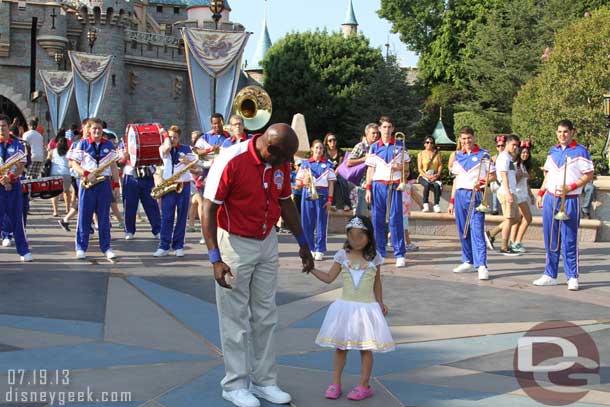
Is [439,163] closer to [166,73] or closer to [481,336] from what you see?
[481,336]

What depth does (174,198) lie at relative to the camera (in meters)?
11.8

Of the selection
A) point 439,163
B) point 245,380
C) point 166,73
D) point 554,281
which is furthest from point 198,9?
point 245,380

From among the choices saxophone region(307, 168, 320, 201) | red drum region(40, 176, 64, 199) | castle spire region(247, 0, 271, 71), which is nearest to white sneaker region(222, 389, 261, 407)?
saxophone region(307, 168, 320, 201)

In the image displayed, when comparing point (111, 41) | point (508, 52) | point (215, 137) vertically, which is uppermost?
point (111, 41)

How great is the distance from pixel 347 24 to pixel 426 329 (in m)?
71.9

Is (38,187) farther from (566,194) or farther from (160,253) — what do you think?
(566,194)

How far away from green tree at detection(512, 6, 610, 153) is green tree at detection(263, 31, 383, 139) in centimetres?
1996

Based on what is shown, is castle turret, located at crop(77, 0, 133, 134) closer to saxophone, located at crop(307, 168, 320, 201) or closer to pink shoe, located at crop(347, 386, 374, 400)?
saxophone, located at crop(307, 168, 320, 201)

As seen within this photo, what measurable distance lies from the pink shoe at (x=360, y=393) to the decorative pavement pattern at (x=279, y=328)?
60 millimetres

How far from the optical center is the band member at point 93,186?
10992mm

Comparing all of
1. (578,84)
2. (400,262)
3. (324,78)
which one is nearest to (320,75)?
(324,78)

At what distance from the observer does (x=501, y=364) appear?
6.28 meters

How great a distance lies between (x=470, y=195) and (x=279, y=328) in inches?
165

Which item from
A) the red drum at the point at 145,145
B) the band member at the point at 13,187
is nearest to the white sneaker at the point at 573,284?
the red drum at the point at 145,145
